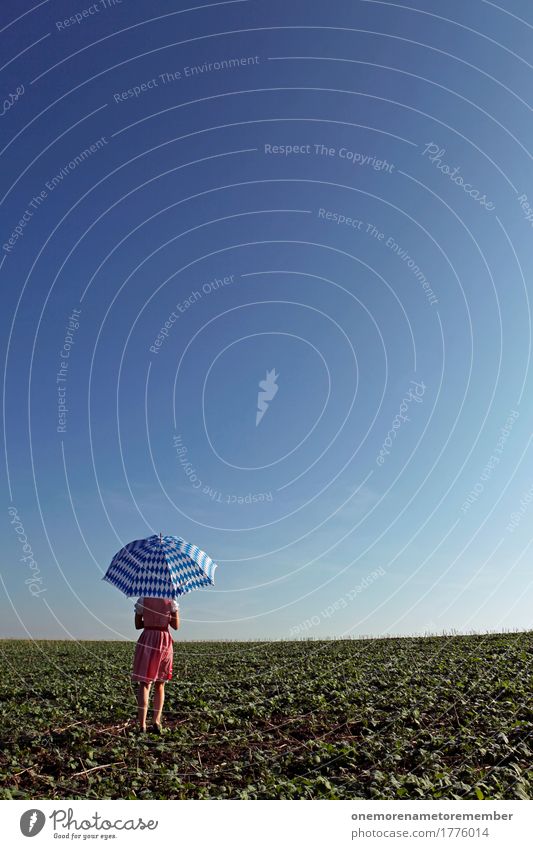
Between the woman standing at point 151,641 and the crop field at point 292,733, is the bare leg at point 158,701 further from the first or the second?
the crop field at point 292,733

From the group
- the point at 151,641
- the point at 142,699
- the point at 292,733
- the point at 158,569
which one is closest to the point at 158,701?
the point at 142,699

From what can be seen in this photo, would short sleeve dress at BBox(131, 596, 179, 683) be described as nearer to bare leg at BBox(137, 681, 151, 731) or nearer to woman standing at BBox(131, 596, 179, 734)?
woman standing at BBox(131, 596, 179, 734)

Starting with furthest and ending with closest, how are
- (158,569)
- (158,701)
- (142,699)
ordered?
1. (158,701)
2. (142,699)
3. (158,569)

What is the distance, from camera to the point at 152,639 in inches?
554

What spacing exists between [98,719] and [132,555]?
535cm

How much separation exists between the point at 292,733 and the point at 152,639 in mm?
3930

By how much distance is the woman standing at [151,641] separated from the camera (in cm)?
1394

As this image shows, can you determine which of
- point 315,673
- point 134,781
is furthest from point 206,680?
point 134,781

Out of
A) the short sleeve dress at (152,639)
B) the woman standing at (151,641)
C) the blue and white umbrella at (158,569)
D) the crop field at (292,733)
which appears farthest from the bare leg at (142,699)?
the blue and white umbrella at (158,569)

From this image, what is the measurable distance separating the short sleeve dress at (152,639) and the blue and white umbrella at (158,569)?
314mm

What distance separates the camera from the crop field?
1037 centimetres

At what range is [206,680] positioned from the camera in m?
22.8

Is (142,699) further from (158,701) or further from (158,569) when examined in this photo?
(158,569)

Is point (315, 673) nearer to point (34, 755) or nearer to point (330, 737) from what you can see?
point (330, 737)
